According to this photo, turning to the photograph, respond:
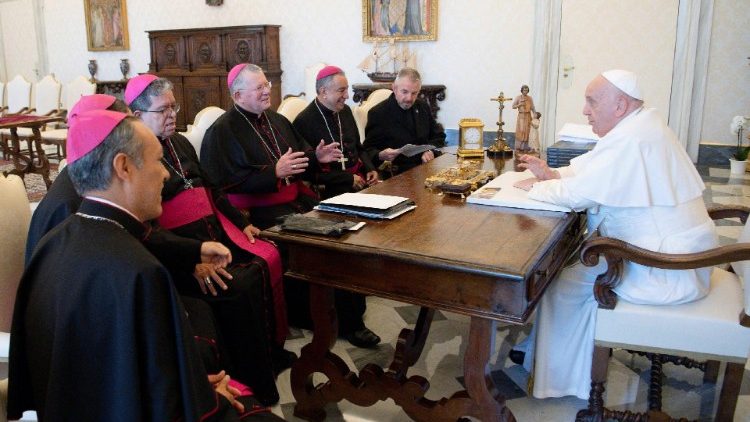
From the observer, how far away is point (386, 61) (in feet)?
30.0

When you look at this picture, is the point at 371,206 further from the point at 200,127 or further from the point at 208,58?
the point at 208,58

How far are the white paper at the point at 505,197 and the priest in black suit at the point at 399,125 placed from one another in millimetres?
1622

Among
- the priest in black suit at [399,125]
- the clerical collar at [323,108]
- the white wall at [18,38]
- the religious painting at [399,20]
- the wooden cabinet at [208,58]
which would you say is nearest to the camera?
the clerical collar at [323,108]

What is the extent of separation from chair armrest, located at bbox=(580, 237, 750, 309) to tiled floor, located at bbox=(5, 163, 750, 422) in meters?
0.64

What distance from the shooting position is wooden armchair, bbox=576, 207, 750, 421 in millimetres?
2166

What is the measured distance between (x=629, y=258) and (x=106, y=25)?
1171 centimetres

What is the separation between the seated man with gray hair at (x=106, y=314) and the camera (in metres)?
1.43

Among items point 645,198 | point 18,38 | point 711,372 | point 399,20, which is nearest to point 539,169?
point 645,198

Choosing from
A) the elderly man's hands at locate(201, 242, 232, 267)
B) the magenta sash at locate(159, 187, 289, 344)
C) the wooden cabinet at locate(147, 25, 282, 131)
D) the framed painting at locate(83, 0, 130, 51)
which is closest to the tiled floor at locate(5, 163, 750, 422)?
the magenta sash at locate(159, 187, 289, 344)

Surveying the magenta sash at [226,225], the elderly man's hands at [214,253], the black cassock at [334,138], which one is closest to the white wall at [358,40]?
the black cassock at [334,138]

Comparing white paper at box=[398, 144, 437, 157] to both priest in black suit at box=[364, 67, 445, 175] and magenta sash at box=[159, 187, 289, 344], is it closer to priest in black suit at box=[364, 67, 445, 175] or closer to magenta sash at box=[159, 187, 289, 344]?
priest in black suit at box=[364, 67, 445, 175]

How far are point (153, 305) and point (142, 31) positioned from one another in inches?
435

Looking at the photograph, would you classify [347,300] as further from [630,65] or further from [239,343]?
[630,65]

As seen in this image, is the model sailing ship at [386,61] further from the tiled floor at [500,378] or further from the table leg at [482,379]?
the table leg at [482,379]
